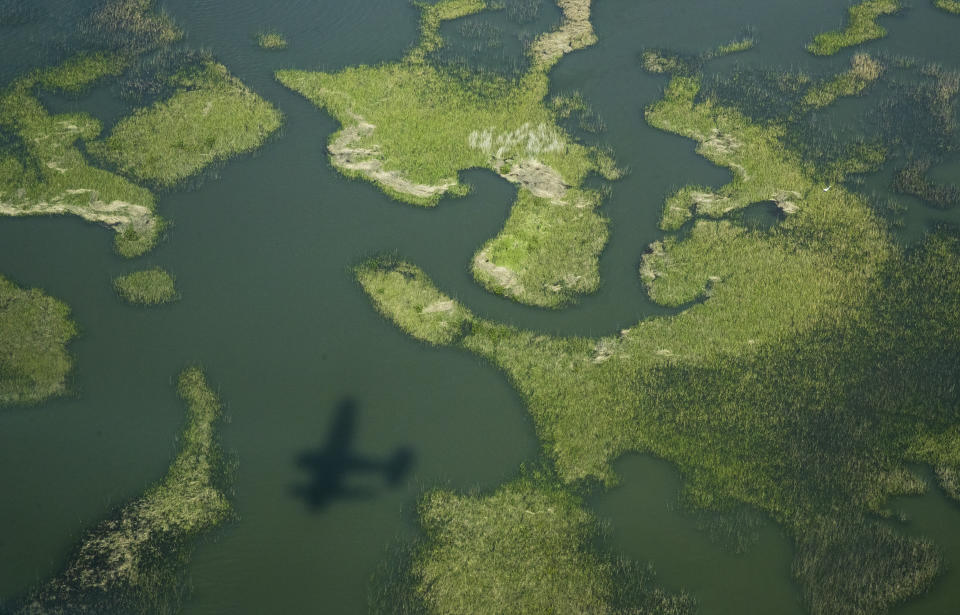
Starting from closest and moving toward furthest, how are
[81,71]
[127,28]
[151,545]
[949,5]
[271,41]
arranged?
[151,545] < [81,71] < [271,41] < [127,28] < [949,5]

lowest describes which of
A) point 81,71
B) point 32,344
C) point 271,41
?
point 32,344

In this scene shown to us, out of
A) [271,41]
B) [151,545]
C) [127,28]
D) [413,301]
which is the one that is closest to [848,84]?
[413,301]

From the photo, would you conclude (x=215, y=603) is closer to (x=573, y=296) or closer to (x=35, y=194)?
(x=573, y=296)

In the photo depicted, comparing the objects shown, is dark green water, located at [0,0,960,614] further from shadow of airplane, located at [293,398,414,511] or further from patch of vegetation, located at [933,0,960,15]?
patch of vegetation, located at [933,0,960,15]

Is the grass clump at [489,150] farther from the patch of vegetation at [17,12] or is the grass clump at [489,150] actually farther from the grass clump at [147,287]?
the patch of vegetation at [17,12]

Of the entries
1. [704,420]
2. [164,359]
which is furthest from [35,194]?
[704,420]

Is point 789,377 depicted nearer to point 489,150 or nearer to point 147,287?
point 489,150
